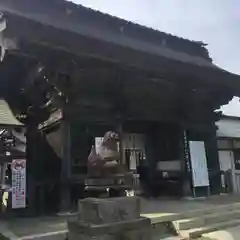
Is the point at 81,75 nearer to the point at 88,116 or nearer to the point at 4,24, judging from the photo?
the point at 88,116

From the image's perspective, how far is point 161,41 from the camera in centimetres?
1152

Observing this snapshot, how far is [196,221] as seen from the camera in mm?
5910

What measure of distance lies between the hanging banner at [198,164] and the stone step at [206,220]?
2.15m

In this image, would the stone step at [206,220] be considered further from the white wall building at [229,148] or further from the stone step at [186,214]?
the white wall building at [229,148]

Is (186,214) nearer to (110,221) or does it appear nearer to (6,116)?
(110,221)

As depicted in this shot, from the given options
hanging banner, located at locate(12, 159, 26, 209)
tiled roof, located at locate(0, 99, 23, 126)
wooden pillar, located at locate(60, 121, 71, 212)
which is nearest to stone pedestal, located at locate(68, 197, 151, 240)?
wooden pillar, located at locate(60, 121, 71, 212)

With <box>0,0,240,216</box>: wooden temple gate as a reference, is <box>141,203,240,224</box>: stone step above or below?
below

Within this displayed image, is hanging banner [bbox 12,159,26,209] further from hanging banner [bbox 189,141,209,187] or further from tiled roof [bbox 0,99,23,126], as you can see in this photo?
hanging banner [bbox 189,141,209,187]

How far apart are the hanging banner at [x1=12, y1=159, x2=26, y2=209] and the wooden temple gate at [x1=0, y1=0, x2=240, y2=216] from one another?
204 mm

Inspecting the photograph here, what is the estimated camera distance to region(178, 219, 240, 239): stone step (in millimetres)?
5391

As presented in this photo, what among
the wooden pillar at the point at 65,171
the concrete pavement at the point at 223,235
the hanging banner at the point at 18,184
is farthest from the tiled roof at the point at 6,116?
the concrete pavement at the point at 223,235

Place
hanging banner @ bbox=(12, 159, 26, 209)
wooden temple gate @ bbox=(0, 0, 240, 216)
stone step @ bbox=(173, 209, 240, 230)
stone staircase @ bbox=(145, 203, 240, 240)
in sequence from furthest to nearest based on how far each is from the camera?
hanging banner @ bbox=(12, 159, 26, 209), wooden temple gate @ bbox=(0, 0, 240, 216), stone step @ bbox=(173, 209, 240, 230), stone staircase @ bbox=(145, 203, 240, 240)

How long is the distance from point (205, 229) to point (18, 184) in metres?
4.25

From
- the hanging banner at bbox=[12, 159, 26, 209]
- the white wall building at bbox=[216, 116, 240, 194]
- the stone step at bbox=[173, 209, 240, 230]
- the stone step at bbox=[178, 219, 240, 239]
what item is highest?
the white wall building at bbox=[216, 116, 240, 194]
